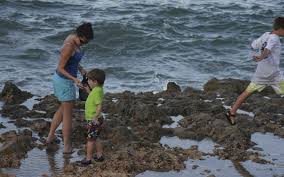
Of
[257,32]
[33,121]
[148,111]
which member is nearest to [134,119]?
[148,111]

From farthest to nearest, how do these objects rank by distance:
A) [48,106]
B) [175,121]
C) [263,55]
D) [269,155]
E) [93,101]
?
1. [48,106]
2. [175,121]
3. [263,55]
4. [269,155]
5. [93,101]

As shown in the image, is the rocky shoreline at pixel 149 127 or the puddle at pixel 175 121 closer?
the rocky shoreline at pixel 149 127

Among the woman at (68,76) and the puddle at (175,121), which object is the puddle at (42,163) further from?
the puddle at (175,121)

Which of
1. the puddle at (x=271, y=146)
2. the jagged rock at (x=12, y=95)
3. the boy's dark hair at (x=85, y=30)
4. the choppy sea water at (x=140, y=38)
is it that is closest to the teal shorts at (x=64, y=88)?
the boy's dark hair at (x=85, y=30)

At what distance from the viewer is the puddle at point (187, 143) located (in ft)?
28.5

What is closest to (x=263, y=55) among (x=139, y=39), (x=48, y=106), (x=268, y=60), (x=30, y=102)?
(x=268, y=60)

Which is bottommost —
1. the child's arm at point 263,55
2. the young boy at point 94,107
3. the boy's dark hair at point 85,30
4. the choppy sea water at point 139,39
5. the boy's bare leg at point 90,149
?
the choppy sea water at point 139,39

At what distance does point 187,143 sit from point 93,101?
1.77 m

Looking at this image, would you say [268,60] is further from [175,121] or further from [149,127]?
[149,127]

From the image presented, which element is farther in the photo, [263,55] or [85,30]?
[263,55]

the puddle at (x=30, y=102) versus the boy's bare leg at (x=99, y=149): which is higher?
the boy's bare leg at (x=99, y=149)

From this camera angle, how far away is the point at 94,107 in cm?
779

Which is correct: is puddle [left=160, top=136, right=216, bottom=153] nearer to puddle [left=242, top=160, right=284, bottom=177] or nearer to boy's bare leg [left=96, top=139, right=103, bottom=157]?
puddle [left=242, top=160, right=284, bottom=177]

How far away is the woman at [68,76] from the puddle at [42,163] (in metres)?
0.18
